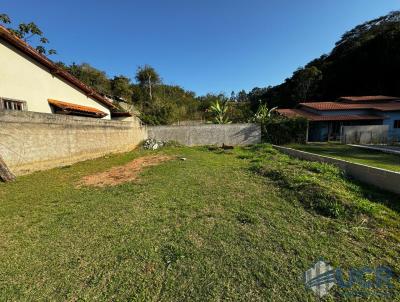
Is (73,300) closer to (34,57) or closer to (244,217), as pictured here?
(244,217)

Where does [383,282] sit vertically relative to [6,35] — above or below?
below

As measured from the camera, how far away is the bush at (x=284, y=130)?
17.4m

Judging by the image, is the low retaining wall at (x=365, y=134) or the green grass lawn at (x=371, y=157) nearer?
the green grass lawn at (x=371, y=157)

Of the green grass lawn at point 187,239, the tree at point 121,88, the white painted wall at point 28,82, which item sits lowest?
the green grass lawn at point 187,239

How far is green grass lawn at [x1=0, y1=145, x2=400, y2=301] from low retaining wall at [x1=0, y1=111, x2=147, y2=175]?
1661mm

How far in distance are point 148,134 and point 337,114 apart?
18.9 meters

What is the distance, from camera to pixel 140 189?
577cm

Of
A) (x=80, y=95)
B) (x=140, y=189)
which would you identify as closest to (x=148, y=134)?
(x=80, y=95)

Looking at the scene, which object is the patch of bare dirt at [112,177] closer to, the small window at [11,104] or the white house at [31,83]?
the white house at [31,83]

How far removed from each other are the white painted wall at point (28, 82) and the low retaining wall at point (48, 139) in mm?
2670

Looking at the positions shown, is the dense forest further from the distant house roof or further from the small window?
the small window

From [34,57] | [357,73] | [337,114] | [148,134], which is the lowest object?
[148,134]

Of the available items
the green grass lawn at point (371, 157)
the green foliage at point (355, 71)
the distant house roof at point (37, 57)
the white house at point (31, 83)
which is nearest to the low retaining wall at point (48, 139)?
the white house at point (31, 83)

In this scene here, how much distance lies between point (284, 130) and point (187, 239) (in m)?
16.4
